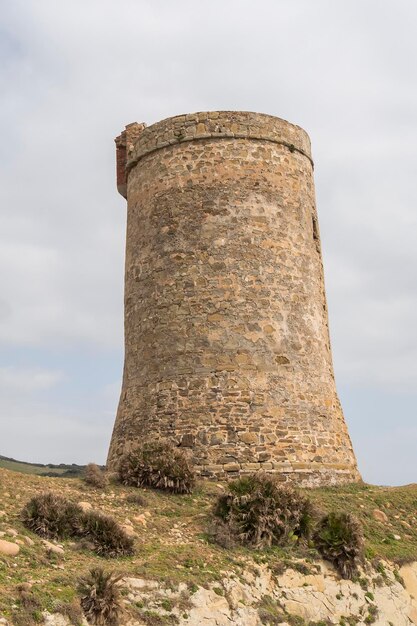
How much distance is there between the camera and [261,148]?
60.7 ft

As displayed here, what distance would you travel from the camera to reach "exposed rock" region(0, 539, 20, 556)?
1004 centimetres

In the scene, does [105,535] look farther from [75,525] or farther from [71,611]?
[71,611]

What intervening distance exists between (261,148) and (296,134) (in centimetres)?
140

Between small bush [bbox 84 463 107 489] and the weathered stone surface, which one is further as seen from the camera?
small bush [bbox 84 463 107 489]

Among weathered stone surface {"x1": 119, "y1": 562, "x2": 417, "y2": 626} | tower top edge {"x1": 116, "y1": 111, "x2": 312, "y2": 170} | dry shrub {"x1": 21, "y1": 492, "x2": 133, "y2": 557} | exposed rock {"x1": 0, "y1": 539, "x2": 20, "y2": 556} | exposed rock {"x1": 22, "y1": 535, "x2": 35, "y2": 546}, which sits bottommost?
weathered stone surface {"x1": 119, "y1": 562, "x2": 417, "y2": 626}

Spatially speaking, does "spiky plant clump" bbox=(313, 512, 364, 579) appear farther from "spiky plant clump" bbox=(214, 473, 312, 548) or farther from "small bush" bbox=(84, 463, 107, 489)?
"small bush" bbox=(84, 463, 107, 489)

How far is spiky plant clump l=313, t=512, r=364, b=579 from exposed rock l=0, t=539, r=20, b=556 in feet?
17.8

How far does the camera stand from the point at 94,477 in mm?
14484

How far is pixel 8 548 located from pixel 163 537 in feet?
9.96

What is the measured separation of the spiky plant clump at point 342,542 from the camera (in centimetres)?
1280

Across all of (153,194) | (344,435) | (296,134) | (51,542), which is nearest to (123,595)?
(51,542)

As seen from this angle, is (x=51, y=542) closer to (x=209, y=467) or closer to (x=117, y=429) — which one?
(x=209, y=467)

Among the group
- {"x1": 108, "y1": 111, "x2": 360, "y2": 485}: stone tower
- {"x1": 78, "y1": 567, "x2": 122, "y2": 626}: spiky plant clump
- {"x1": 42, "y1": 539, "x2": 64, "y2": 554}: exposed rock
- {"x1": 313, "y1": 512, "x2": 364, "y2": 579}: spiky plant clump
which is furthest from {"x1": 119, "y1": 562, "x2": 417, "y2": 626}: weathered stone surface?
{"x1": 108, "y1": 111, "x2": 360, "y2": 485}: stone tower

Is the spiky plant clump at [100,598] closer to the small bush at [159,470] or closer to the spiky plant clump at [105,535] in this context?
the spiky plant clump at [105,535]
